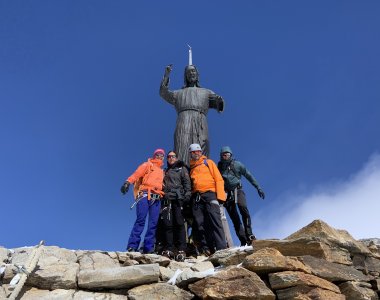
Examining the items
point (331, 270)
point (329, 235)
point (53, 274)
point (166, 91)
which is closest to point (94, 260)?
point (53, 274)

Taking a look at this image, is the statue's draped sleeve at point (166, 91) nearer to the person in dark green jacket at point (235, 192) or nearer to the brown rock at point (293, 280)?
the person in dark green jacket at point (235, 192)

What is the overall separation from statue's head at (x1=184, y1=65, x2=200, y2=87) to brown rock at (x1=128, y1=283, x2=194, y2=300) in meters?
8.17

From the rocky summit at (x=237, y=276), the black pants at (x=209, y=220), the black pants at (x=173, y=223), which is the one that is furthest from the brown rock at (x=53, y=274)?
the black pants at (x=209, y=220)

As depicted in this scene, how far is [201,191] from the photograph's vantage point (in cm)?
908

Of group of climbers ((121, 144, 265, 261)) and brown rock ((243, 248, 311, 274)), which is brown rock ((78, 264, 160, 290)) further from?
group of climbers ((121, 144, 265, 261))

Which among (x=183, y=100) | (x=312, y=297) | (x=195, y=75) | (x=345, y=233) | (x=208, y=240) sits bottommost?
(x=312, y=297)

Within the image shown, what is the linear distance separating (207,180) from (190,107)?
3.56 meters

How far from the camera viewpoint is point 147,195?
878 centimetres

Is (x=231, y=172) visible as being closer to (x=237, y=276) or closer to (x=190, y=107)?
(x=190, y=107)

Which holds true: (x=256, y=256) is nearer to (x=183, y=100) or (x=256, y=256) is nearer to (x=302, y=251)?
(x=302, y=251)

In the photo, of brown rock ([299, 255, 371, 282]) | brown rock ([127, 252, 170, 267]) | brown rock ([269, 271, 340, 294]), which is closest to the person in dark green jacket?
brown rock ([127, 252, 170, 267])

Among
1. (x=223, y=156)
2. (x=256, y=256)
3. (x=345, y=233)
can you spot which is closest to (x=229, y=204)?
(x=223, y=156)

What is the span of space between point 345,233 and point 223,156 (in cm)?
383

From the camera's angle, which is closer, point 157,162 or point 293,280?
point 293,280
